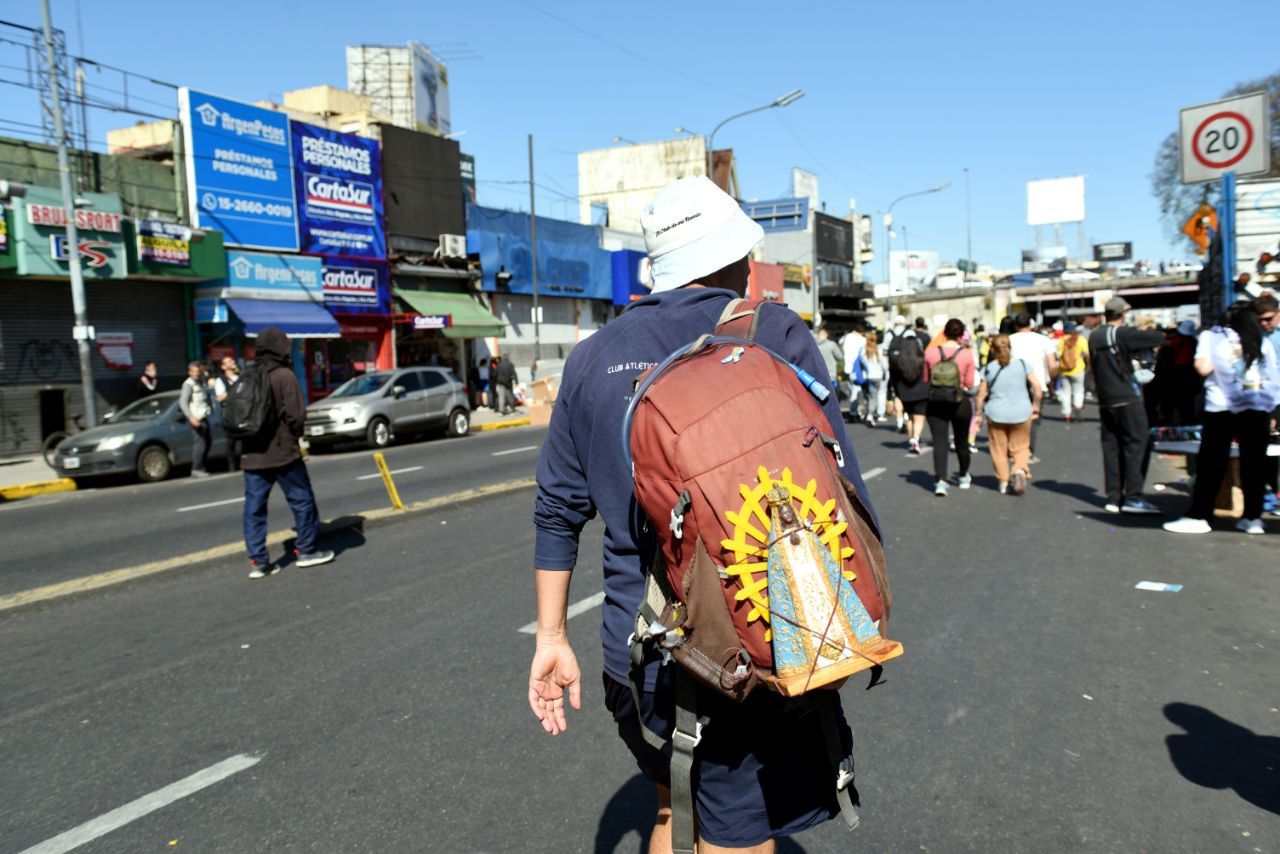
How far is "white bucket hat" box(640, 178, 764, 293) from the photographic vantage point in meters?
2.06

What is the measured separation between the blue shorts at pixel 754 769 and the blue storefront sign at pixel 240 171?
24177 mm

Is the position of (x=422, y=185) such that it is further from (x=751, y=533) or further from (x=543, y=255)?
(x=751, y=533)

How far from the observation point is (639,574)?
6.66 feet

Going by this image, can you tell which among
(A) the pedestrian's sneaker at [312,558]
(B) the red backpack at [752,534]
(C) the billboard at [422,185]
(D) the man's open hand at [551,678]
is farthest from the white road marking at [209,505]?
(C) the billboard at [422,185]

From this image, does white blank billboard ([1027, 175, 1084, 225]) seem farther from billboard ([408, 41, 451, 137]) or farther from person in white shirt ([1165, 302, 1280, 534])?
person in white shirt ([1165, 302, 1280, 534])

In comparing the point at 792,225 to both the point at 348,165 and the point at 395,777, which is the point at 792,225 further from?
the point at 395,777

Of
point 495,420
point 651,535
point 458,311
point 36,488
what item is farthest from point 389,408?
point 651,535

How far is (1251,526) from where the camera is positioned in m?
7.52

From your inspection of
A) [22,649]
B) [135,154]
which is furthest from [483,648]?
[135,154]

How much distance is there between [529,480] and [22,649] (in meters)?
6.83

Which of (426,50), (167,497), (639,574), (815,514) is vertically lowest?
(167,497)

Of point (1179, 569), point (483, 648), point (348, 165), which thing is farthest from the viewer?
point (348, 165)

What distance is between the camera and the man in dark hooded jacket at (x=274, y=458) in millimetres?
7094

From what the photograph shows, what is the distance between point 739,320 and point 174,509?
11426 millimetres
